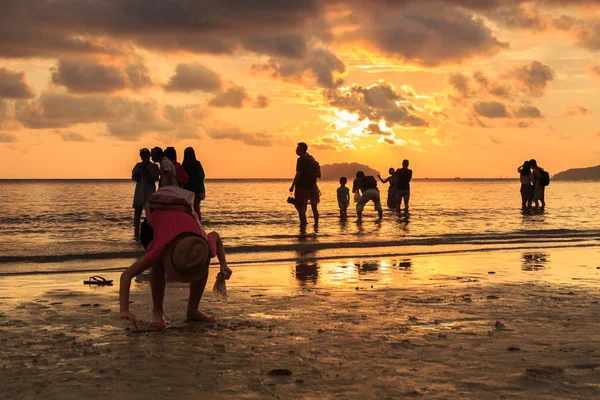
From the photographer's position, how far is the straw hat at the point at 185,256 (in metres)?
6.16

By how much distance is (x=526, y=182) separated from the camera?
112 feet

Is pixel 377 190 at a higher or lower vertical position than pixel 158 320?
higher

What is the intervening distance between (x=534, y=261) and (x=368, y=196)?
483 inches

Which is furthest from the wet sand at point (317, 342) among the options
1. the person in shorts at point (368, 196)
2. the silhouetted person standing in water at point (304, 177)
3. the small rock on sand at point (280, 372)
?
the person in shorts at point (368, 196)

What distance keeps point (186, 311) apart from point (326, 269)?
4.45 meters

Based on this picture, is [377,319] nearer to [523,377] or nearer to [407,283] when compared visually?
[523,377]

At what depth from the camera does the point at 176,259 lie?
616cm

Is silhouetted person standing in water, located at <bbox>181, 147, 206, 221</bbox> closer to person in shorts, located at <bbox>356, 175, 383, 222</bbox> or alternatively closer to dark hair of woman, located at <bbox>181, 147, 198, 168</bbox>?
dark hair of woman, located at <bbox>181, 147, 198, 168</bbox>

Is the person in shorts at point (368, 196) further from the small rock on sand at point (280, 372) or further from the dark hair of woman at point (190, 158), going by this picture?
the small rock on sand at point (280, 372)

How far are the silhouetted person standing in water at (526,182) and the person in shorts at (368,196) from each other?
415 inches

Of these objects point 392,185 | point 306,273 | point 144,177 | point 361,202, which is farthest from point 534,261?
point 392,185

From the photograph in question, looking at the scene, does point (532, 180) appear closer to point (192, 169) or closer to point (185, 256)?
point (192, 169)

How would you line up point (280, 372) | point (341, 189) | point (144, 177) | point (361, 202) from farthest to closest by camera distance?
point (341, 189) → point (361, 202) → point (144, 177) → point (280, 372)

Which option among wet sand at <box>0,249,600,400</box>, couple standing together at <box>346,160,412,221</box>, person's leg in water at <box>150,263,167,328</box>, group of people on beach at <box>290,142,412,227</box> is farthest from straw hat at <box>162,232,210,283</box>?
couple standing together at <box>346,160,412,221</box>
